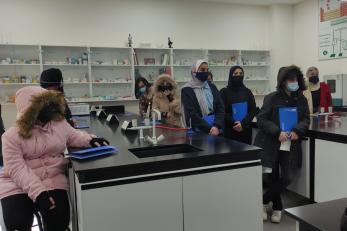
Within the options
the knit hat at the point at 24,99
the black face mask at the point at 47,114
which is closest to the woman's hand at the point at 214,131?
the black face mask at the point at 47,114

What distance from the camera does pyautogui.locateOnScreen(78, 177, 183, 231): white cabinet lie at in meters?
1.60

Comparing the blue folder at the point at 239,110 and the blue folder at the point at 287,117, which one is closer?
the blue folder at the point at 287,117

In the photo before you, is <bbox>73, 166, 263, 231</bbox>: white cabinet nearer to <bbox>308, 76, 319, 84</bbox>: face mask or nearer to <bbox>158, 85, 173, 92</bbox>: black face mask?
<bbox>158, 85, 173, 92</bbox>: black face mask

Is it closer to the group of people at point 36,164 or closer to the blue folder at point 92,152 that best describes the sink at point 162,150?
the blue folder at point 92,152

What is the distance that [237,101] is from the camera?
3.52 metres

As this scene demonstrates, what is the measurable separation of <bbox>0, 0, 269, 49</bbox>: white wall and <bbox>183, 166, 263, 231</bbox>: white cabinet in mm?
→ 5031

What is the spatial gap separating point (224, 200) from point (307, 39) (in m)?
6.18

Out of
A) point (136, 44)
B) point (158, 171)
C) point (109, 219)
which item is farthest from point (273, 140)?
point (136, 44)

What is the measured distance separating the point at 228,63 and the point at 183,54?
1.05m

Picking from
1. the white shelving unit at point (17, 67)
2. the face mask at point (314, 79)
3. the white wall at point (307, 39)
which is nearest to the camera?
the face mask at point (314, 79)

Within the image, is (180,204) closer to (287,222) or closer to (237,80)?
(287,222)

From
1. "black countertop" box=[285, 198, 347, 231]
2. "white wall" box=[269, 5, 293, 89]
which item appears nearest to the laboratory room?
"black countertop" box=[285, 198, 347, 231]

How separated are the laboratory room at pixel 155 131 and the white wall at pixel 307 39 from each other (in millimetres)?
45

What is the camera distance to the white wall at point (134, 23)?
19.0ft
